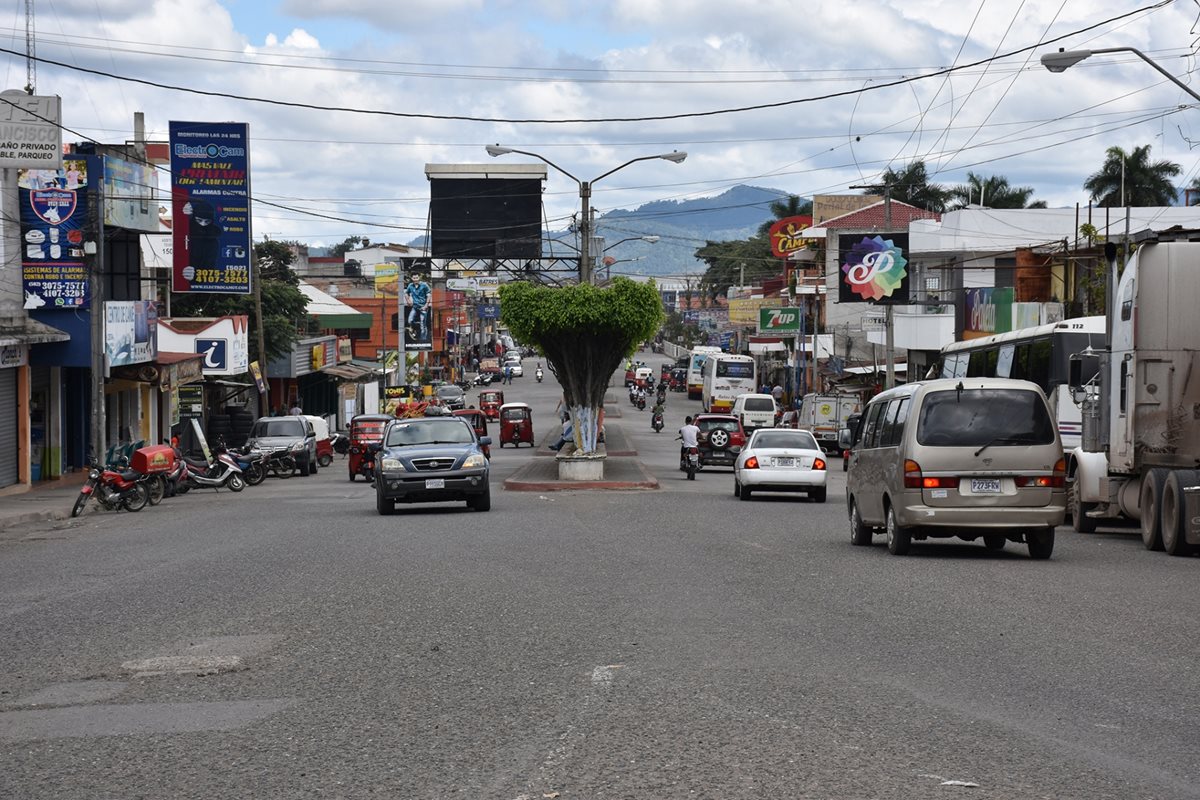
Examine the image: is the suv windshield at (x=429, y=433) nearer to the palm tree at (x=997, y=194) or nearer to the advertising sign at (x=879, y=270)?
the advertising sign at (x=879, y=270)

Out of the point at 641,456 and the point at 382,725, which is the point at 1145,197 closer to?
the point at 641,456

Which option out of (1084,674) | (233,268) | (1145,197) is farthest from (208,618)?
(1145,197)

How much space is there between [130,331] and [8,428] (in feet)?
22.1

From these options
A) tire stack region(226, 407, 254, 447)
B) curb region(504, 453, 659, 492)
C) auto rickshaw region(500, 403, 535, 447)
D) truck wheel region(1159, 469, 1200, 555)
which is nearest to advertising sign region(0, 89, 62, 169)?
curb region(504, 453, 659, 492)

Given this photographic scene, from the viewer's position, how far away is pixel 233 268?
41250 mm

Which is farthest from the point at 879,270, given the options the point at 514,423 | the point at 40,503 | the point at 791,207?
the point at 791,207

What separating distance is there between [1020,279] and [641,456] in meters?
15.7

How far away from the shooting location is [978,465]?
651 inches

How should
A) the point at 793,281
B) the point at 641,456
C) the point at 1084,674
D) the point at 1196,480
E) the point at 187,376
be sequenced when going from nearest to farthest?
the point at 1084,674 < the point at 1196,480 < the point at 187,376 < the point at 641,456 < the point at 793,281

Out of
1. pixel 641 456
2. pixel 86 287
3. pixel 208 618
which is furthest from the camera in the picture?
pixel 641 456

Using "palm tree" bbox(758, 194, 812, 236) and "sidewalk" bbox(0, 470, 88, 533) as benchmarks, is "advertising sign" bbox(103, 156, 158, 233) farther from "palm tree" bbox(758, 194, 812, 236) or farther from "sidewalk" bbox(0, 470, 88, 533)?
"palm tree" bbox(758, 194, 812, 236)

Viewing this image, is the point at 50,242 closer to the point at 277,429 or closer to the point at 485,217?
the point at 277,429

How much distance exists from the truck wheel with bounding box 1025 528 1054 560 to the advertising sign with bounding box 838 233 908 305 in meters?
35.0

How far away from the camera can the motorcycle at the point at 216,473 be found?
116 feet
